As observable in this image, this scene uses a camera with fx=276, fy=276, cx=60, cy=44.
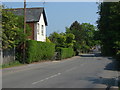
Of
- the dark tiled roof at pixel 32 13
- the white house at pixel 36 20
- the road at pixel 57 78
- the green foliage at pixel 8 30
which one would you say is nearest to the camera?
the road at pixel 57 78

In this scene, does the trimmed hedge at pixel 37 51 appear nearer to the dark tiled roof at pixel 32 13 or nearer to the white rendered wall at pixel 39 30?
the white rendered wall at pixel 39 30

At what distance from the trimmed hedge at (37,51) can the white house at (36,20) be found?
11.0ft

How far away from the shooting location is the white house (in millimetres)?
42531

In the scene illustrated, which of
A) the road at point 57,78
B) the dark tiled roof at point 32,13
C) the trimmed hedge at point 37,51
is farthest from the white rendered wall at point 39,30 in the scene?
the road at point 57,78

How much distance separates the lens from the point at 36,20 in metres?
42.2

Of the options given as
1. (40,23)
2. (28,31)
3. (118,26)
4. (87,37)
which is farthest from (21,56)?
(87,37)

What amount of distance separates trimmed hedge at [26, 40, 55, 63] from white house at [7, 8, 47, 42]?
132 inches

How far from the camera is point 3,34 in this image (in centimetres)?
2462

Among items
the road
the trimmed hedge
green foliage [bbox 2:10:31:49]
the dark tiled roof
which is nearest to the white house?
the dark tiled roof

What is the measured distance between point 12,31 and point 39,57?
30.4 ft

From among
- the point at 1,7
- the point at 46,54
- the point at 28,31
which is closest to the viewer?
the point at 1,7

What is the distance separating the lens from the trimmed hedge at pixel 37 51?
3075cm

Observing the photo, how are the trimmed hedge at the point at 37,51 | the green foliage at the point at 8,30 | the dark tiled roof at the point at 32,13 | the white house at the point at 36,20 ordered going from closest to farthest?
1. the green foliage at the point at 8,30
2. the trimmed hedge at the point at 37,51
3. the white house at the point at 36,20
4. the dark tiled roof at the point at 32,13

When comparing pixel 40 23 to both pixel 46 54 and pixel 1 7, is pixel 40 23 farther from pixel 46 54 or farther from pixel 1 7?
pixel 1 7
